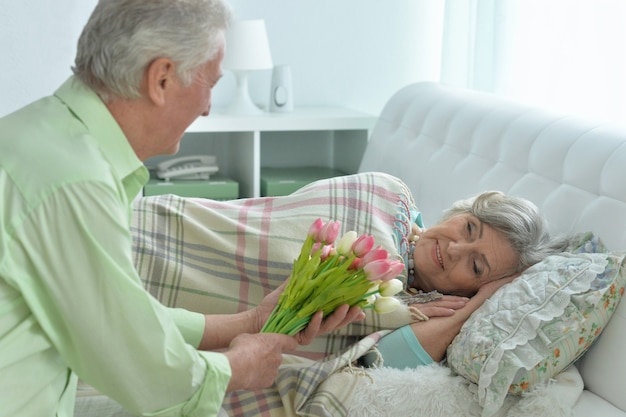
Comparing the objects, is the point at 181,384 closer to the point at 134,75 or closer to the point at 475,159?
the point at 134,75

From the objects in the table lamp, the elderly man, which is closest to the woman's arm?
the elderly man

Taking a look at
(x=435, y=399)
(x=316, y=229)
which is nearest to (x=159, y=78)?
(x=316, y=229)

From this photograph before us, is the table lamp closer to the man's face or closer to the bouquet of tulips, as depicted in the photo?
the bouquet of tulips

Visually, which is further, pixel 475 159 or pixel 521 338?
pixel 475 159

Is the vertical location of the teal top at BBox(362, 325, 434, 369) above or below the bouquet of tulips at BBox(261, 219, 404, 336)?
below

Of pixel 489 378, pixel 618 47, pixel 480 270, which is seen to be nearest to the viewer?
pixel 489 378

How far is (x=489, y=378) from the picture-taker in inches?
76.0

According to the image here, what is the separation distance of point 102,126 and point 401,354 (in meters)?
1.02

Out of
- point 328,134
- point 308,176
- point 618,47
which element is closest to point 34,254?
point 618,47

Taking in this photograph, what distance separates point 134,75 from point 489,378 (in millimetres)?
1010

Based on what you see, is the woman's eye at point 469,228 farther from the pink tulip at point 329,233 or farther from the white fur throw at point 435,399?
the pink tulip at point 329,233

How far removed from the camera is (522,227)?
7.41 feet

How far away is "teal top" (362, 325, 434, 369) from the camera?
2.13 meters

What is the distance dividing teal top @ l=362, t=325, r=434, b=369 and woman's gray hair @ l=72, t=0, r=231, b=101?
96 centimetres
